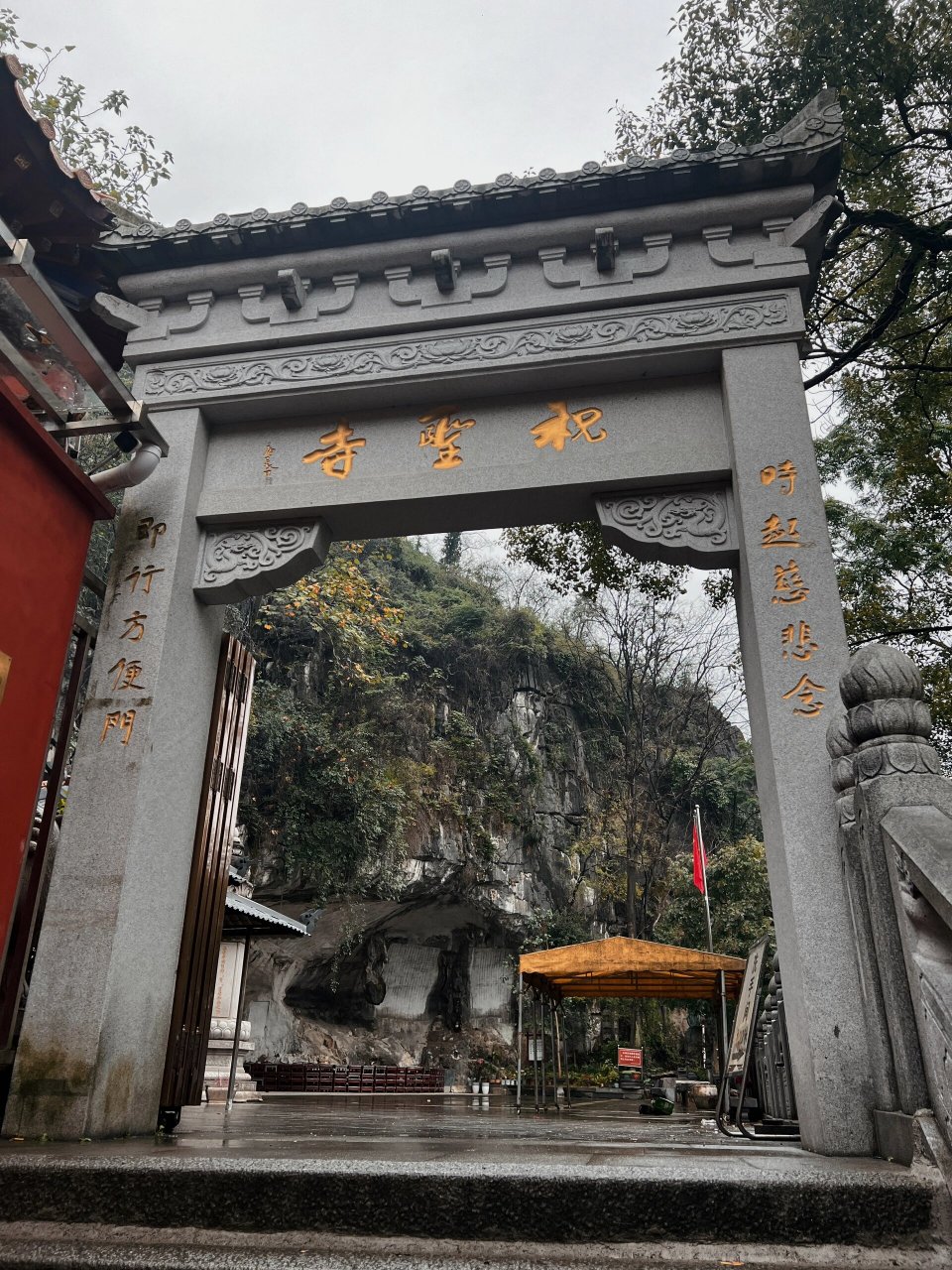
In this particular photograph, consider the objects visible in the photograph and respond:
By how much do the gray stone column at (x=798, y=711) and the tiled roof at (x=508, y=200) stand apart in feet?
3.10

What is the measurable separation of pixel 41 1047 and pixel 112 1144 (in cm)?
73

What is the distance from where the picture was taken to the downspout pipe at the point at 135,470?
4438 millimetres

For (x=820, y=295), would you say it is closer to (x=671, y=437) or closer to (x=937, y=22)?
(x=937, y=22)

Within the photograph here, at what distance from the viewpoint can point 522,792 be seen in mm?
19891

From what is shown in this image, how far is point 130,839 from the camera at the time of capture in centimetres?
393

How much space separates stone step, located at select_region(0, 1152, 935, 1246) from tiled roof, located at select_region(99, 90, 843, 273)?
435 centimetres

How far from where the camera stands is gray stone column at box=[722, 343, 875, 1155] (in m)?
3.16

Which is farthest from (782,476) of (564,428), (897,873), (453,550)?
(453,550)

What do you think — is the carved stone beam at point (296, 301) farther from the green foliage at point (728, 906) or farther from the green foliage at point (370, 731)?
the green foliage at point (728, 906)

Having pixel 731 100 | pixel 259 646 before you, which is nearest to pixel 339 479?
pixel 731 100

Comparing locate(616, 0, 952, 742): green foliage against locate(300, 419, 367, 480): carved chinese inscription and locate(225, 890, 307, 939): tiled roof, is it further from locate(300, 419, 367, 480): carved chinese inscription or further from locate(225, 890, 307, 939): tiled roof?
locate(225, 890, 307, 939): tiled roof

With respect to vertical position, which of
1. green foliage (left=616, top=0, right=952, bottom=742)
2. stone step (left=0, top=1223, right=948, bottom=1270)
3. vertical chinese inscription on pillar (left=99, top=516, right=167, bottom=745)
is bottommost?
stone step (left=0, top=1223, right=948, bottom=1270)

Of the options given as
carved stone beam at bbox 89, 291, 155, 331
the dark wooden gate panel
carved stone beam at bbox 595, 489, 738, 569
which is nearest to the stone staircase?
the dark wooden gate panel

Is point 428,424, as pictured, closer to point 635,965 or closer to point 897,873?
point 897,873
